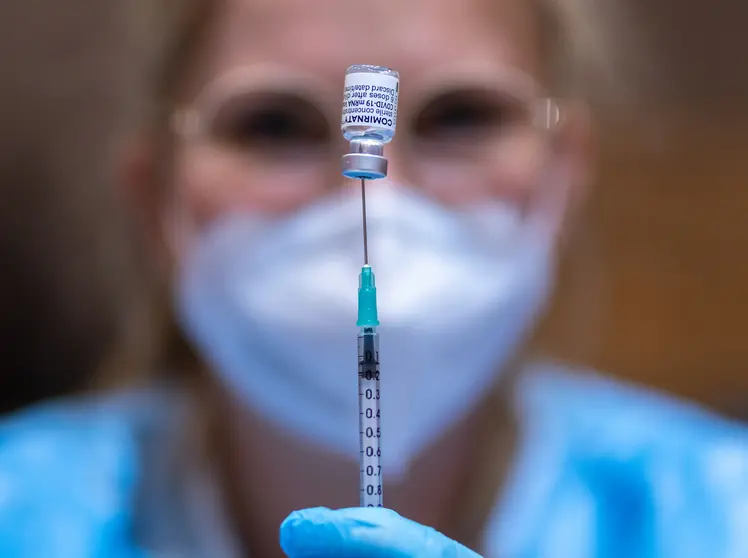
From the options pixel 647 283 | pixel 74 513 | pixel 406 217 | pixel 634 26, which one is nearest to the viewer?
pixel 406 217

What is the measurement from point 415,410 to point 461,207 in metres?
0.25

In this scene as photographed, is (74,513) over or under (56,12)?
under

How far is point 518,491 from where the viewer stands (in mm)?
962

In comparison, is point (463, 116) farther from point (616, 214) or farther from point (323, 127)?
point (616, 214)

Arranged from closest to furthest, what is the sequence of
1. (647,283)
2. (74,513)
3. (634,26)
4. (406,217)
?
1. (406,217)
2. (74,513)
3. (634,26)
4. (647,283)

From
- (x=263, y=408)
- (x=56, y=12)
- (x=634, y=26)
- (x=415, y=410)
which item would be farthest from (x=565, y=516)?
(x=56, y=12)

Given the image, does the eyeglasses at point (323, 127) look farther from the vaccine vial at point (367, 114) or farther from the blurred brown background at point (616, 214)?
the blurred brown background at point (616, 214)

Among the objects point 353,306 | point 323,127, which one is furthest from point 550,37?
point 353,306

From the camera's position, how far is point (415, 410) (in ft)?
2.45

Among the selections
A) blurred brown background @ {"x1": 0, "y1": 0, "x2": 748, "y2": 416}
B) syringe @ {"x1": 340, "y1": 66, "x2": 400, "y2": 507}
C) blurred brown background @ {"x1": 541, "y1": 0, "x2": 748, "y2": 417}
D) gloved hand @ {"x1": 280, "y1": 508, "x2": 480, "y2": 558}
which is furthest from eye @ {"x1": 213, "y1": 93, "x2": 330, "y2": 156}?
blurred brown background @ {"x1": 541, "y1": 0, "x2": 748, "y2": 417}

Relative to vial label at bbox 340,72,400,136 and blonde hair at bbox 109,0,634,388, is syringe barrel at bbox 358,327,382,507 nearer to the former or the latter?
vial label at bbox 340,72,400,136

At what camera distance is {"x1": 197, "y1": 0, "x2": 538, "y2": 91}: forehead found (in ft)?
2.47

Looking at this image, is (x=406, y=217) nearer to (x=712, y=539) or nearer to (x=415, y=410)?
(x=415, y=410)

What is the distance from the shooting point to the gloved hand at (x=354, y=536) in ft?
1.48
